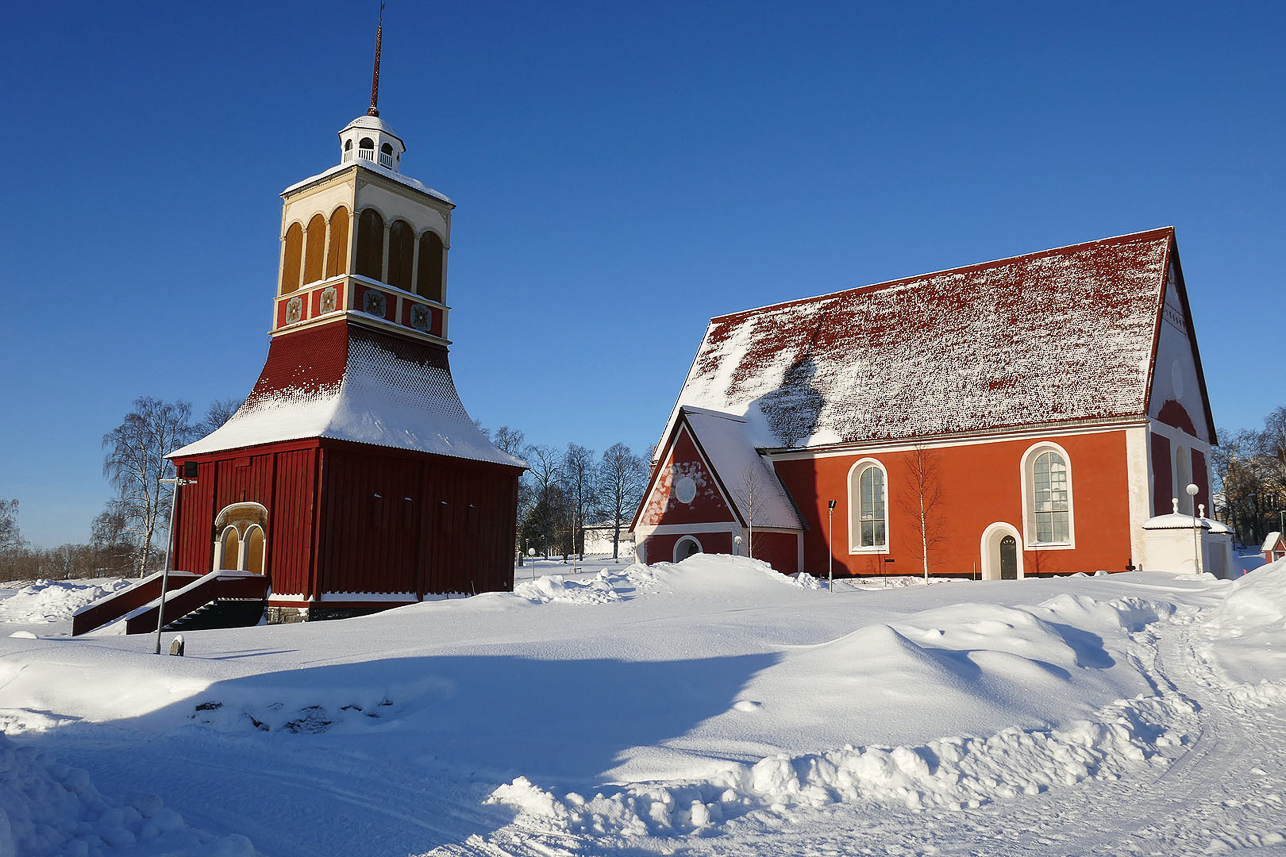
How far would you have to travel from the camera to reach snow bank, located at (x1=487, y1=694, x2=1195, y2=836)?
6282 millimetres

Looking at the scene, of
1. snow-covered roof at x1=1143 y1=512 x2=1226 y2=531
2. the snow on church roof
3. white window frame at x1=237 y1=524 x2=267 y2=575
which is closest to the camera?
white window frame at x1=237 y1=524 x2=267 y2=575

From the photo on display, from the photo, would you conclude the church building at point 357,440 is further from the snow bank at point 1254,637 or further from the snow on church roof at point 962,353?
the snow bank at point 1254,637

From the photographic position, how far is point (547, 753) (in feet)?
25.8

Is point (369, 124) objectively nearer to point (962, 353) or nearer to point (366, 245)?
point (366, 245)

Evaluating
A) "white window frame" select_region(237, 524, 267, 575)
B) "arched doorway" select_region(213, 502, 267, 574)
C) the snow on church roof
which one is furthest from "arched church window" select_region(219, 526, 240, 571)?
the snow on church roof

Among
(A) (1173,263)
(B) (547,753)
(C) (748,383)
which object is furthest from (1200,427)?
(B) (547,753)

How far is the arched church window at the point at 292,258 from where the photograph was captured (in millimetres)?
26562

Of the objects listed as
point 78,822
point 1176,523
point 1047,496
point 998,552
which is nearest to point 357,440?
point 78,822

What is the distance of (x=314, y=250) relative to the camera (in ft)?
85.7

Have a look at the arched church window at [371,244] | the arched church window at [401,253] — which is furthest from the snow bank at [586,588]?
the arched church window at [401,253]

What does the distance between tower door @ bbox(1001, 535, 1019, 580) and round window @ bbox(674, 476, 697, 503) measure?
963 cm

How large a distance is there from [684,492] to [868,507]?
6.12m

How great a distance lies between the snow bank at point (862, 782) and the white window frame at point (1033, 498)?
20.2m

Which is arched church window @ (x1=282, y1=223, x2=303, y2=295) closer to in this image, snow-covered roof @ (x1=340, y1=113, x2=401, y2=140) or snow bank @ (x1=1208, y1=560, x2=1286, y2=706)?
snow-covered roof @ (x1=340, y1=113, x2=401, y2=140)
